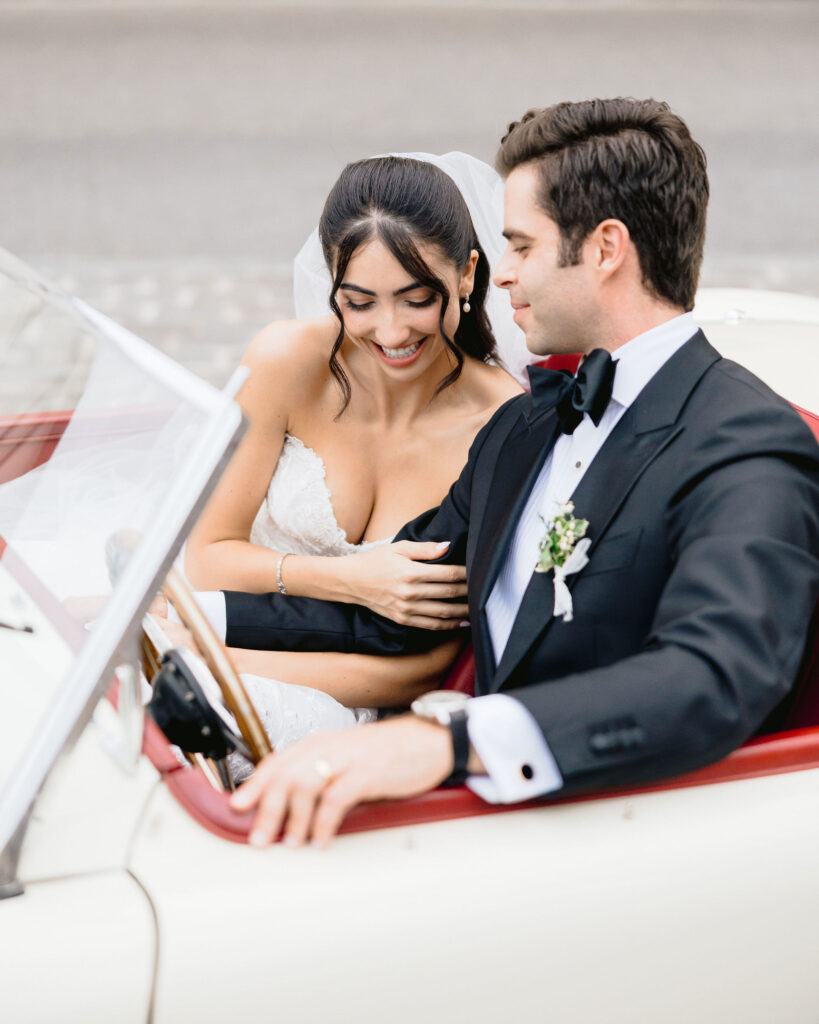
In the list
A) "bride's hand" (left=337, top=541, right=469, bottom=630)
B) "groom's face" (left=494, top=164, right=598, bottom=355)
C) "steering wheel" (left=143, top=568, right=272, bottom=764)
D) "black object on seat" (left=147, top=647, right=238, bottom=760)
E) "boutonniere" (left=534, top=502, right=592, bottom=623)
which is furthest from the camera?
"bride's hand" (left=337, top=541, right=469, bottom=630)

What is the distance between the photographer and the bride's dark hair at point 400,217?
221 cm

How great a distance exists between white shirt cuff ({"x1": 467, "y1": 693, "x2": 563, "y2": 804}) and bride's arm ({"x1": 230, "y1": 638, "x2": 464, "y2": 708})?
785mm

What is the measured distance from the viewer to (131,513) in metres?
1.43

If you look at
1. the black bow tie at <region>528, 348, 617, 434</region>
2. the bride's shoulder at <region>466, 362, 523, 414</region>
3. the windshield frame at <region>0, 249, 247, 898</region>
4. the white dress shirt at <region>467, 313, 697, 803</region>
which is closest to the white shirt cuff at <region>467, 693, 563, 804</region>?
the white dress shirt at <region>467, 313, 697, 803</region>

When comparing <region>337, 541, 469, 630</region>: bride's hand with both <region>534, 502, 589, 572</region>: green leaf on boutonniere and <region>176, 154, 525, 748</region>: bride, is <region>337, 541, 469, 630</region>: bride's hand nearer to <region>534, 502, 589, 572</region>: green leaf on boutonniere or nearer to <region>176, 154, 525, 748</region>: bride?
<region>176, 154, 525, 748</region>: bride

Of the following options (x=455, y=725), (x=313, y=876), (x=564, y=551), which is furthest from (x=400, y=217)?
(x=313, y=876)

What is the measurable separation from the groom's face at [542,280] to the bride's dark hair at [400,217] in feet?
1.37

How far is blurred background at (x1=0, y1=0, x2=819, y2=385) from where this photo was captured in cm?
629

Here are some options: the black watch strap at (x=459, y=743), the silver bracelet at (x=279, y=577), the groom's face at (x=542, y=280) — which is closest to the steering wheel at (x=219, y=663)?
the black watch strap at (x=459, y=743)

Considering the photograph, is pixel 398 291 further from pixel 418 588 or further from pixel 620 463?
pixel 620 463

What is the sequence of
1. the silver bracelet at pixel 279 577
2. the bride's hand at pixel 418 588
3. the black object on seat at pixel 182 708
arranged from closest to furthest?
the black object on seat at pixel 182 708 < the bride's hand at pixel 418 588 < the silver bracelet at pixel 279 577

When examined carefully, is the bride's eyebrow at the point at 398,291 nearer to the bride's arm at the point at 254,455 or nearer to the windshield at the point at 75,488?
the bride's arm at the point at 254,455

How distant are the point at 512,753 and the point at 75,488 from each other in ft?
2.88

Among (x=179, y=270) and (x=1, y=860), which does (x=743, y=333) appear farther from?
(x=179, y=270)
